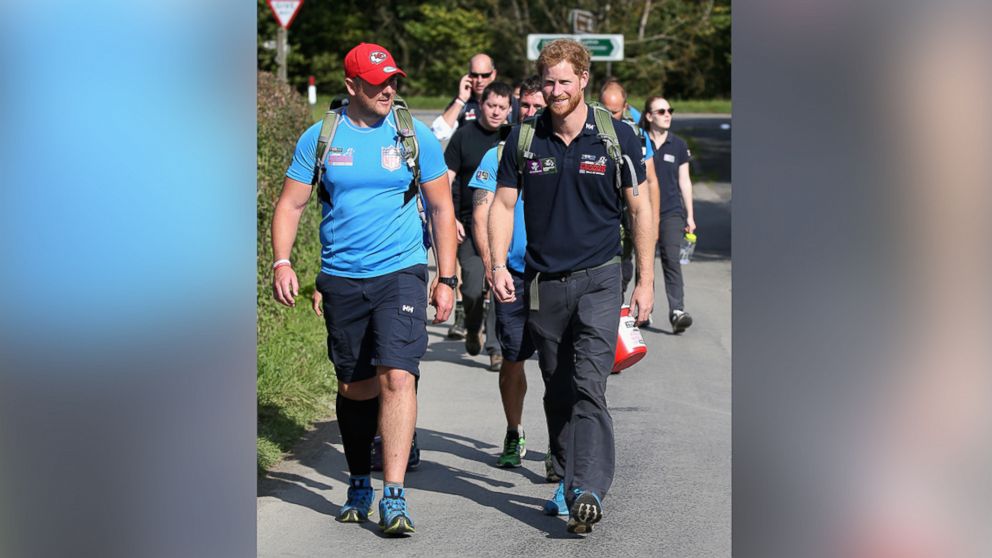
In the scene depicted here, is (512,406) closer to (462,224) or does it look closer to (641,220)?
(641,220)

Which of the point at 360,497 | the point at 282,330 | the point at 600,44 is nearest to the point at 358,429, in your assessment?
the point at 360,497

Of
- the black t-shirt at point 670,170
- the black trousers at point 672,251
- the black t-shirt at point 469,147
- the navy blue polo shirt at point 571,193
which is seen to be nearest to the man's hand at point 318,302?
the navy blue polo shirt at point 571,193

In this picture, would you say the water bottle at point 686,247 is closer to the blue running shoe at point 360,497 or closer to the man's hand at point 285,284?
the blue running shoe at point 360,497

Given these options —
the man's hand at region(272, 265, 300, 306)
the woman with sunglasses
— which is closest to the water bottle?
the woman with sunglasses

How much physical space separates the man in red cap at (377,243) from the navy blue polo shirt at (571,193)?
1.35 feet

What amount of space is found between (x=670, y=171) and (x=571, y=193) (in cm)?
610

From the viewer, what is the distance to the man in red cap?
6652 millimetres

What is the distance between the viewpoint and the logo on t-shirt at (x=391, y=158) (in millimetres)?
6680

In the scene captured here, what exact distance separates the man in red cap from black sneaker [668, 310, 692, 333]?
6.16m
